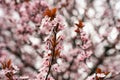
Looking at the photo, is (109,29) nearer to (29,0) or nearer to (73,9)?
(73,9)

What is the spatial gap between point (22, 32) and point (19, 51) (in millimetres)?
807

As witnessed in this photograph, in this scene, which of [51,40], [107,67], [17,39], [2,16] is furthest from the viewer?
[2,16]

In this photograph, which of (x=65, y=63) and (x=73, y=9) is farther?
(x=73, y=9)

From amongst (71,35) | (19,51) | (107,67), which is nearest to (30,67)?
(19,51)

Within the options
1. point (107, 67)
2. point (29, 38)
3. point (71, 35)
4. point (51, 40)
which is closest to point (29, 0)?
point (29, 38)

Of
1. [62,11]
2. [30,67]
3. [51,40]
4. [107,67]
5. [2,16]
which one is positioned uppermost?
[2,16]

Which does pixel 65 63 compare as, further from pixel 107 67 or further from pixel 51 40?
pixel 51 40

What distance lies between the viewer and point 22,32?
8.42 metres

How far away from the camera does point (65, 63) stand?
8461mm

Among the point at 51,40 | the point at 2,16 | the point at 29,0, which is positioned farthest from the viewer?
the point at 2,16

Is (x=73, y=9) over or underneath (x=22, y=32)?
over

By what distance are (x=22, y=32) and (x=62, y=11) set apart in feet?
3.39

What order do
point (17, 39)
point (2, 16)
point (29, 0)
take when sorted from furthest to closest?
point (2, 16) < point (17, 39) < point (29, 0)

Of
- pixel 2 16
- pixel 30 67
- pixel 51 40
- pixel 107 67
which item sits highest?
pixel 2 16
